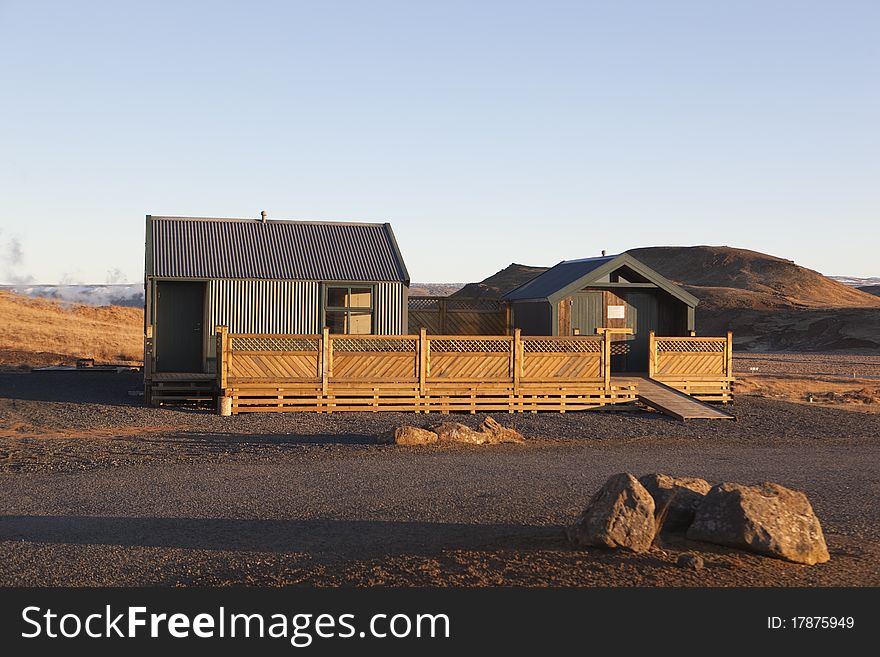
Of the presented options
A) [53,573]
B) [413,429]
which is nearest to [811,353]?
[413,429]

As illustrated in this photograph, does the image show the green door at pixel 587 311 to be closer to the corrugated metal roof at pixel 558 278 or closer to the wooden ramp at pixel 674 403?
the corrugated metal roof at pixel 558 278

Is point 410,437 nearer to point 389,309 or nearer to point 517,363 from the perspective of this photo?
point 517,363

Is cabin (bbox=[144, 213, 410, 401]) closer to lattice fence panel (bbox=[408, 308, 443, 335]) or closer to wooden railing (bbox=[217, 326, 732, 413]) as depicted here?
wooden railing (bbox=[217, 326, 732, 413])

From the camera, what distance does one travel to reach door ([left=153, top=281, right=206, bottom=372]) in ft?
79.3

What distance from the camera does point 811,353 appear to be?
59.3 m

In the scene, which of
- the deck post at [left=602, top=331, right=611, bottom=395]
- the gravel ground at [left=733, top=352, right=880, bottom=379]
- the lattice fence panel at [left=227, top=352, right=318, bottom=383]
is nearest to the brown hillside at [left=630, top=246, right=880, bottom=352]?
the gravel ground at [left=733, top=352, right=880, bottom=379]

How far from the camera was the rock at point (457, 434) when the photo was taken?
650 inches

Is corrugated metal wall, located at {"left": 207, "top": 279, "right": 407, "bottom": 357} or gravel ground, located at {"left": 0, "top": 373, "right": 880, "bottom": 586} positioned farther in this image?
corrugated metal wall, located at {"left": 207, "top": 279, "right": 407, "bottom": 357}

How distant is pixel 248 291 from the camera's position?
24250 millimetres

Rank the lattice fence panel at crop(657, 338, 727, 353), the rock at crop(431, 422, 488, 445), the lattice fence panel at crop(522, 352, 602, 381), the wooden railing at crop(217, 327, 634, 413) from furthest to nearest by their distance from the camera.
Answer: the lattice fence panel at crop(657, 338, 727, 353), the lattice fence panel at crop(522, 352, 602, 381), the wooden railing at crop(217, 327, 634, 413), the rock at crop(431, 422, 488, 445)

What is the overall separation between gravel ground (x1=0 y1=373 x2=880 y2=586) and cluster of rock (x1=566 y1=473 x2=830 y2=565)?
132 millimetres

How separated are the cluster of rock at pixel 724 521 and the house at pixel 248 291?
16603 mm

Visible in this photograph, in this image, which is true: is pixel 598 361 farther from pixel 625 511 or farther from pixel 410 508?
pixel 625 511

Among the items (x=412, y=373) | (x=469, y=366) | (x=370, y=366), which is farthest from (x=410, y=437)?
(x=469, y=366)
